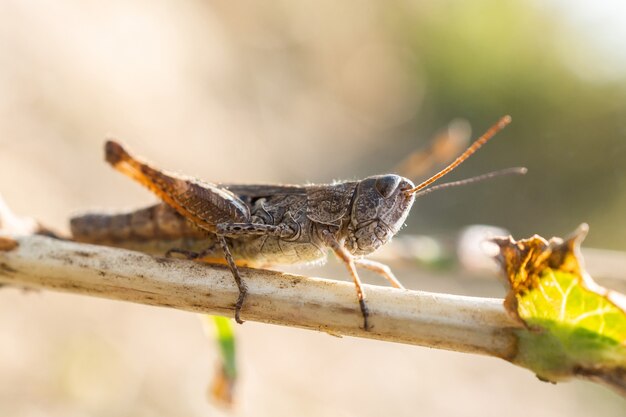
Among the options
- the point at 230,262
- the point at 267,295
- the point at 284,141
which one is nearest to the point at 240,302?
the point at 267,295

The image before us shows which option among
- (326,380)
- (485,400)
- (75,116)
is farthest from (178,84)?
(485,400)

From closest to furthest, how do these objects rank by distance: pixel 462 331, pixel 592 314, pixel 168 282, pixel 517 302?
pixel 592 314 < pixel 517 302 < pixel 462 331 < pixel 168 282

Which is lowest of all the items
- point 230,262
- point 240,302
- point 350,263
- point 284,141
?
point 240,302

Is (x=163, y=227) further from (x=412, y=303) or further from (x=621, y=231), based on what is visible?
(x=621, y=231)

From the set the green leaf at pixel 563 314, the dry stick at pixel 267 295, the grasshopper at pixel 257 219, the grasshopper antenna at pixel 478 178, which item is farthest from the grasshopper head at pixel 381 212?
the green leaf at pixel 563 314

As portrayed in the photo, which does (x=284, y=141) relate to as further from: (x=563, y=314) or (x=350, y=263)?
(x=563, y=314)

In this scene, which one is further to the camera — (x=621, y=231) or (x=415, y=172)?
(x=621, y=231)

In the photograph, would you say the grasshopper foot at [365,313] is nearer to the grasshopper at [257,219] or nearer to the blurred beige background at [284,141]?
the grasshopper at [257,219]
